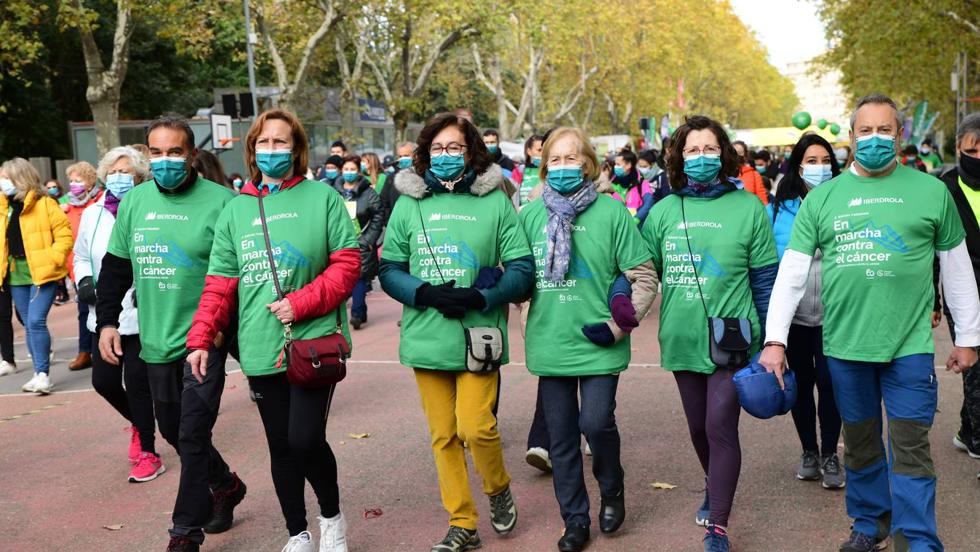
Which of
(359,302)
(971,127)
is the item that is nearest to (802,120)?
(359,302)

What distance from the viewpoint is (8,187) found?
33.2 feet

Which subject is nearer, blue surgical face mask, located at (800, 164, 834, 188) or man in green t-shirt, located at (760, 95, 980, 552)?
→ man in green t-shirt, located at (760, 95, 980, 552)

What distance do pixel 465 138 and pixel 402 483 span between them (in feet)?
7.35

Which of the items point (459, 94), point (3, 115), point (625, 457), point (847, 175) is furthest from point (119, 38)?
point (459, 94)

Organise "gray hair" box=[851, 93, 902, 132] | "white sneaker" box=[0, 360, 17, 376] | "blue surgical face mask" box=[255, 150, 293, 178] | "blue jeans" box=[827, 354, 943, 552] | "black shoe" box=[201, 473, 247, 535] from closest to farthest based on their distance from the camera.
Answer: "blue jeans" box=[827, 354, 943, 552] → "gray hair" box=[851, 93, 902, 132] → "blue surgical face mask" box=[255, 150, 293, 178] → "black shoe" box=[201, 473, 247, 535] → "white sneaker" box=[0, 360, 17, 376]

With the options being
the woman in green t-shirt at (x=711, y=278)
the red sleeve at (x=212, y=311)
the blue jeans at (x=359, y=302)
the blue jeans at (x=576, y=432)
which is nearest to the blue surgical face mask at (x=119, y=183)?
the red sleeve at (x=212, y=311)

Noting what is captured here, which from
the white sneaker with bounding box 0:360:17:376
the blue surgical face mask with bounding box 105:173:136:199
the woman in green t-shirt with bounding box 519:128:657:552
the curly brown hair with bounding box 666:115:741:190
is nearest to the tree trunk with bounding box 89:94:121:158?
the white sneaker with bounding box 0:360:17:376

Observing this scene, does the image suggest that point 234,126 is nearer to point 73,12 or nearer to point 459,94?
point 73,12

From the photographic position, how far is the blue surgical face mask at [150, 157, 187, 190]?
5164 mm

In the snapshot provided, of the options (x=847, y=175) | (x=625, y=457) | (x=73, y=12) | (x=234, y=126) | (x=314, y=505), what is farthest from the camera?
(x=234, y=126)

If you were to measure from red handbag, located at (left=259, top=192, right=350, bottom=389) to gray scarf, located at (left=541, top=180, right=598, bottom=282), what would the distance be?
100 cm

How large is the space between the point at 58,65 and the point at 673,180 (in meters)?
34.8

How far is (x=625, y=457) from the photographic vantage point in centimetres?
683

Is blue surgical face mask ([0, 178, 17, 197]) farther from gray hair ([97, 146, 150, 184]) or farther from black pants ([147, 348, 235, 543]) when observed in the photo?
black pants ([147, 348, 235, 543])
